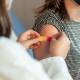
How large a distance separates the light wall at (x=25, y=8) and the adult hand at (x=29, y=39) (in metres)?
0.97

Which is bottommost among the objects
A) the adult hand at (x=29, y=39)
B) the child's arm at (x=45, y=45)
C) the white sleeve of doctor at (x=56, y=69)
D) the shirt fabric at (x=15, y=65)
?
the child's arm at (x=45, y=45)

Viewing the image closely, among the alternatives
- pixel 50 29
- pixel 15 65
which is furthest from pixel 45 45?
pixel 15 65

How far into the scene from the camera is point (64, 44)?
2.58 ft

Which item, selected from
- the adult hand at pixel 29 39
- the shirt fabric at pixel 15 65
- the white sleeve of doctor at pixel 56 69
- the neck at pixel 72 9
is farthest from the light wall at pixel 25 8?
the shirt fabric at pixel 15 65

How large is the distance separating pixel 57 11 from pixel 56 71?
42 cm

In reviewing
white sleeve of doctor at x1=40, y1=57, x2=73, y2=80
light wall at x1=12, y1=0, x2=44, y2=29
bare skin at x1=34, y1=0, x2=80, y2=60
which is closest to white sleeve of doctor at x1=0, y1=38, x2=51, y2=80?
white sleeve of doctor at x1=40, y1=57, x2=73, y2=80

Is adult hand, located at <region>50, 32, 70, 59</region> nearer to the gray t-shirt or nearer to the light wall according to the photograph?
the gray t-shirt

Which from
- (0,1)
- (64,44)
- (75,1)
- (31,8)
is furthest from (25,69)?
(31,8)

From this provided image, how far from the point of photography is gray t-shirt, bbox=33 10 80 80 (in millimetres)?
1010

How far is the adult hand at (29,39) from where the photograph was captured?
31.1 inches

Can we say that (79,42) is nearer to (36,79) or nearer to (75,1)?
(75,1)

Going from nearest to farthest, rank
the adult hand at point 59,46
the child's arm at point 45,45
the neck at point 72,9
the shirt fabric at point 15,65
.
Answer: the shirt fabric at point 15,65 → the adult hand at point 59,46 → the child's arm at point 45,45 → the neck at point 72,9

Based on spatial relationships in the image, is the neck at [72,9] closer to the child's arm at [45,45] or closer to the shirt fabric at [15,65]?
the child's arm at [45,45]

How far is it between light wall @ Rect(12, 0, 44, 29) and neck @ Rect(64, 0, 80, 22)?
73 centimetres
